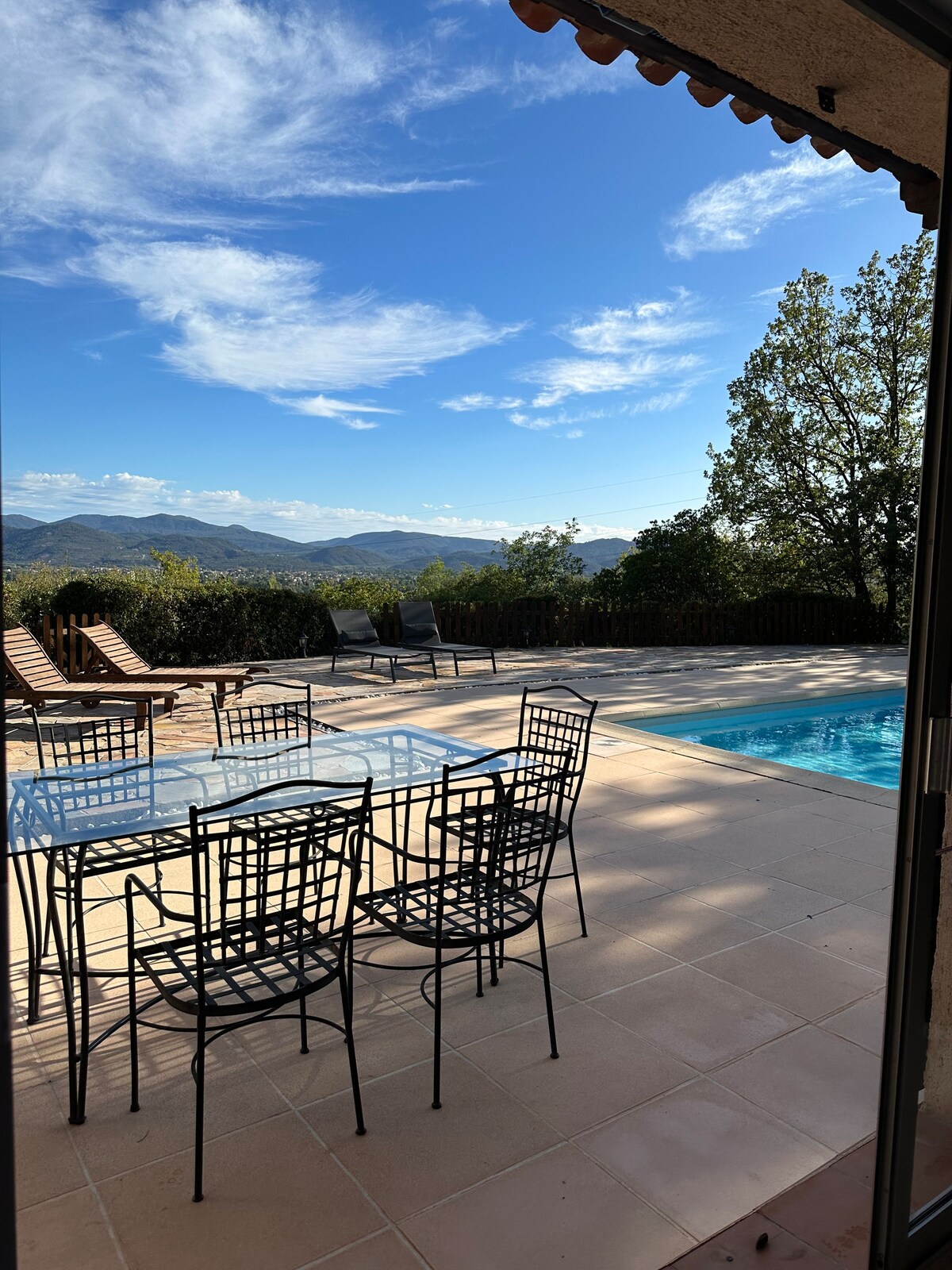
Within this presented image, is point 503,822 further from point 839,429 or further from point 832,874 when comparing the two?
point 839,429

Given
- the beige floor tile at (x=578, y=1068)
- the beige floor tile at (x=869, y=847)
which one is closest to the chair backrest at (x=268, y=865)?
the beige floor tile at (x=578, y=1068)

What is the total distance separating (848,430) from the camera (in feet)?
57.2

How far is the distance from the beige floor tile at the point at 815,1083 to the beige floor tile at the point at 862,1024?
4 centimetres

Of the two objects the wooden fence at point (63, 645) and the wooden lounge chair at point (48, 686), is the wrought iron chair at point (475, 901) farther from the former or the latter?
the wooden fence at point (63, 645)

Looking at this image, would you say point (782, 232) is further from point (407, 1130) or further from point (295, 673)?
point (407, 1130)

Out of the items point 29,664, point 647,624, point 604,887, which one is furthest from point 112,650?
point 647,624

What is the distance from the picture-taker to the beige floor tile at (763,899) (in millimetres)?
3311

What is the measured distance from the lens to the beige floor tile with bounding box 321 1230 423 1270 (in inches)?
65.4

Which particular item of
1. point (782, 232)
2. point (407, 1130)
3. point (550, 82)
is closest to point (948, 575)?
point (407, 1130)

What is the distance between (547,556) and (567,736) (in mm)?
17172

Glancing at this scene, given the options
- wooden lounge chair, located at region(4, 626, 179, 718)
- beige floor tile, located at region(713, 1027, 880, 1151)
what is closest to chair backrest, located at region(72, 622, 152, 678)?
wooden lounge chair, located at region(4, 626, 179, 718)

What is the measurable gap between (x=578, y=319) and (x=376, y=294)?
7080mm

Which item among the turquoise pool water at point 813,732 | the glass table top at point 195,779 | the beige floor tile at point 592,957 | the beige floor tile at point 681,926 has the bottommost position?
the turquoise pool water at point 813,732

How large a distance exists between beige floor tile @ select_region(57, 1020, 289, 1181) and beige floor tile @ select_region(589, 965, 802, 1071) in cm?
101
